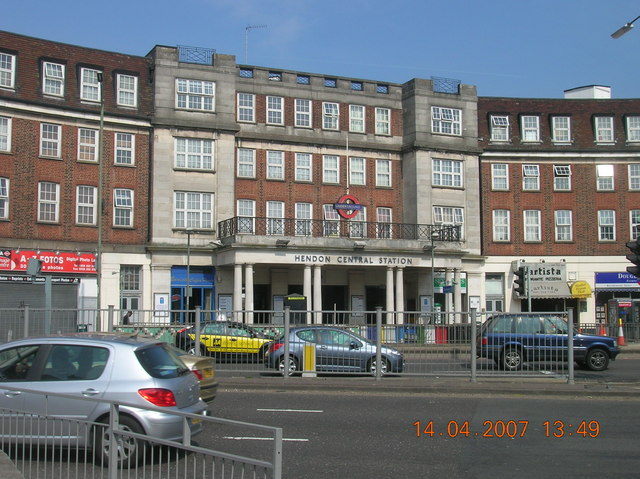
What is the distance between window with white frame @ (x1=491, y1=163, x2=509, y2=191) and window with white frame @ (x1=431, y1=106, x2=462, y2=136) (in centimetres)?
345

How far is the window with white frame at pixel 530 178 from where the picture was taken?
150 ft

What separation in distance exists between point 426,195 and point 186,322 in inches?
1066

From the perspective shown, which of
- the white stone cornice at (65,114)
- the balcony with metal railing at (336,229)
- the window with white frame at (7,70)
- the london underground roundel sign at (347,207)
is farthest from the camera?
the london underground roundel sign at (347,207)

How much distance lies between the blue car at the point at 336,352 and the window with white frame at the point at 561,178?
3232cm

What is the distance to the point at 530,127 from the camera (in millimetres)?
46688

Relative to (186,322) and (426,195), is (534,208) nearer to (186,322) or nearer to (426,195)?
(426,195)

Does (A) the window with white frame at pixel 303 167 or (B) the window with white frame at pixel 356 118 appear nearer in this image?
(A) the window with white frame at pixel 303 167

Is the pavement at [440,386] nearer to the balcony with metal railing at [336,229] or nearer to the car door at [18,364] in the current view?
the car door at [18,364]

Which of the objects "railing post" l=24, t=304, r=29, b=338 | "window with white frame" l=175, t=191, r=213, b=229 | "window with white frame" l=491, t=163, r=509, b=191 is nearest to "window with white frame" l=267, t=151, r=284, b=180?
"window with white frame" l=175, t=191, r=213, b=229

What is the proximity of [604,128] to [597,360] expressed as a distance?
2892 cm

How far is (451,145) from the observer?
43.6m

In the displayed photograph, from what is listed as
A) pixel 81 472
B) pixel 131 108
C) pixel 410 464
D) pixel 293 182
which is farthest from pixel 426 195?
pixel 81 472

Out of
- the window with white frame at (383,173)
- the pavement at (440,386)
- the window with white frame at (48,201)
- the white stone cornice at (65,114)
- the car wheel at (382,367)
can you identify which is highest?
the white stone cornice at (65,114)

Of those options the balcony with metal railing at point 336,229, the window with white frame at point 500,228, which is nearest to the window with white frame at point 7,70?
the balcony with metal railing at point 336,229
